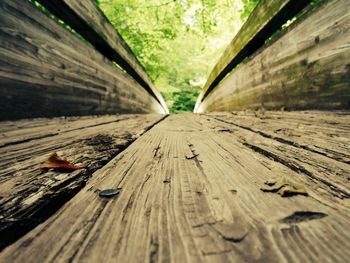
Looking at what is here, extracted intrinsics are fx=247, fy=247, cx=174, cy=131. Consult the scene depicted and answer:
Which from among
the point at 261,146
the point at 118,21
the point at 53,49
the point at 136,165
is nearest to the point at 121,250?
the point at 136,165

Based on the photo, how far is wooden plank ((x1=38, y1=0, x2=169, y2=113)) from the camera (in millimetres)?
2072

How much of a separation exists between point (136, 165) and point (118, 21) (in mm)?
7539

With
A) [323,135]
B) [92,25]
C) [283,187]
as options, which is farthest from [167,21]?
[283,187]

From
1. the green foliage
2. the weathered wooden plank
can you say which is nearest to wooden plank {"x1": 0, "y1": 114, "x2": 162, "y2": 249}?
the weathered wooden plank

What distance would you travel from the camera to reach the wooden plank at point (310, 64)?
163 centimetres

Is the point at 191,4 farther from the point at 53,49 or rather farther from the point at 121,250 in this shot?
the point at 121,250

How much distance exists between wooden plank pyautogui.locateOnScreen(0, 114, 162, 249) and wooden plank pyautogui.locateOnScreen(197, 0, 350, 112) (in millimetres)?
1399

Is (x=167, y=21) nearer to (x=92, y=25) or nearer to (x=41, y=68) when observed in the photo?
(x=92, y=25)

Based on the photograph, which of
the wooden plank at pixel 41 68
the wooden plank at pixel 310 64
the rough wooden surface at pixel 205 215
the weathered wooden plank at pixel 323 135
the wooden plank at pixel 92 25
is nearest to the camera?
the rough wooden surface at pixel 205 215

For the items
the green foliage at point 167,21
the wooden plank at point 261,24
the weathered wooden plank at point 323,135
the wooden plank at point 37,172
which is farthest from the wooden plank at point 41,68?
the green foliage at point 167,21

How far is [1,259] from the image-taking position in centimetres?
39

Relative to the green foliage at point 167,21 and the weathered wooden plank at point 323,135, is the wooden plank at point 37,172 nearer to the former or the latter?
the weathered wooden plank at point 323,135

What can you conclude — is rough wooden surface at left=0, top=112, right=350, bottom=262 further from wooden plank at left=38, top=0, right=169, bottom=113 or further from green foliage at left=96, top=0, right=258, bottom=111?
green foliage at left=96, top=0, right=258, bottom=111

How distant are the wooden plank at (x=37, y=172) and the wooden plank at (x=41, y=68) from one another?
0.31m
